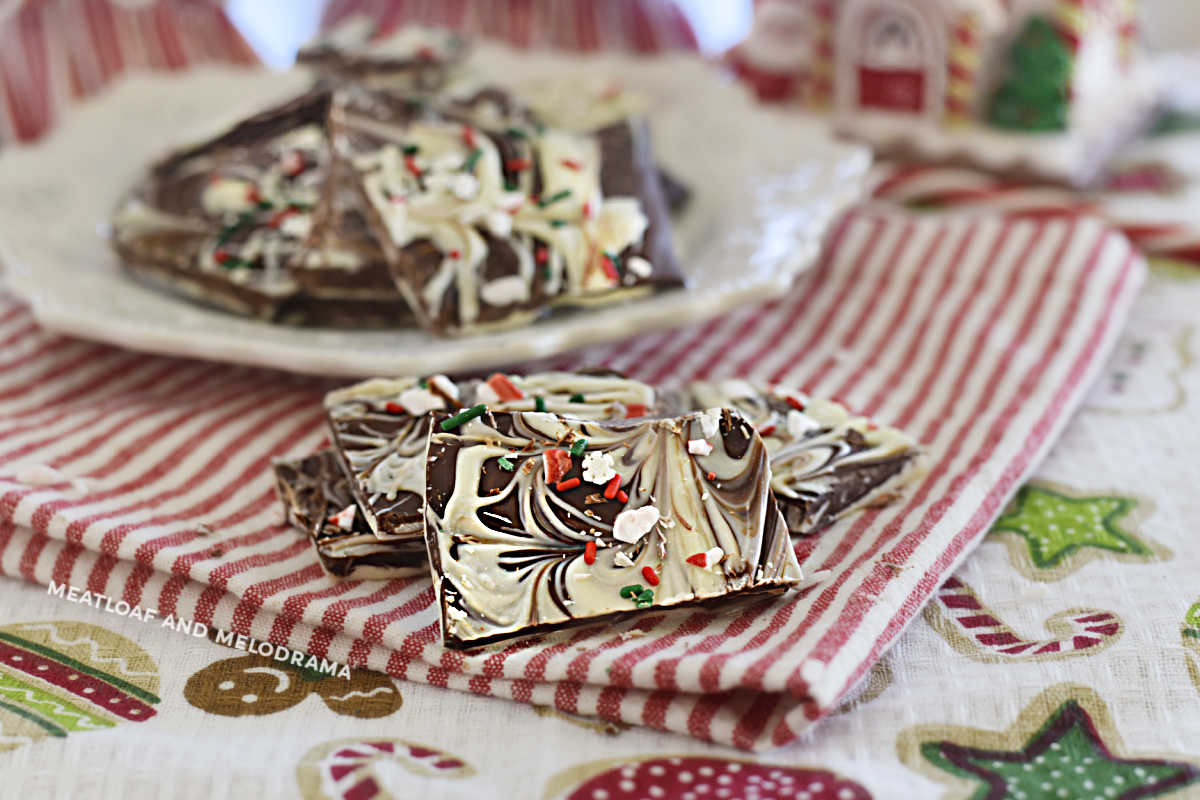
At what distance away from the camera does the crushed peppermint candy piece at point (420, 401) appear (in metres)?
1.26

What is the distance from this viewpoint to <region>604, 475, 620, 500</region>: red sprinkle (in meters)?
1.10

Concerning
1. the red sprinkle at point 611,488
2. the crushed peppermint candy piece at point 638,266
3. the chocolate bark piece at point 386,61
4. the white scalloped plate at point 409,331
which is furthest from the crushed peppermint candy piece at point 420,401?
the chocolate bark piece at point 386,61

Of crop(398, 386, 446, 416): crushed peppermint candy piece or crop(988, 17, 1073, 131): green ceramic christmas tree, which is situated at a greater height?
crop(988, 17, 1073, 131): green ceramic christmas tree

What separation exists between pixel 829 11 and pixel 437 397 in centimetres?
127

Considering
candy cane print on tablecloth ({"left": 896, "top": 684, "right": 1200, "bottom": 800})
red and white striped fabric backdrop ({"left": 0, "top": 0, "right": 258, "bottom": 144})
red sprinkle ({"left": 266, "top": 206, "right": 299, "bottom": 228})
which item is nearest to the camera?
candy cane print on tablecloth ({"left": 896, "top": 684, "right": 1200, "bottom": 800})

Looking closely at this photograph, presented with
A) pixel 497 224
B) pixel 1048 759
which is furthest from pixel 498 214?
pixel 1048 759

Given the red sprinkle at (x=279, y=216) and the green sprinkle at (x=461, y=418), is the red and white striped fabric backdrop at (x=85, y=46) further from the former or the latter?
the green sprinkle at (x=461, y=418)

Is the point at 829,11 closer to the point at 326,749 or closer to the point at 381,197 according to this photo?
the point at 381,197

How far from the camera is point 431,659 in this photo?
109cm

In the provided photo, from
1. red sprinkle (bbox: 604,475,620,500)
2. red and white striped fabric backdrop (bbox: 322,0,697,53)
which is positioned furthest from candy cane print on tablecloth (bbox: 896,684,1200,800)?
red and white striped fabric backdrop (bbox: 322,0,697,53)

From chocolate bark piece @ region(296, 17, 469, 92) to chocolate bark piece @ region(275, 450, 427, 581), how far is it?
78cm

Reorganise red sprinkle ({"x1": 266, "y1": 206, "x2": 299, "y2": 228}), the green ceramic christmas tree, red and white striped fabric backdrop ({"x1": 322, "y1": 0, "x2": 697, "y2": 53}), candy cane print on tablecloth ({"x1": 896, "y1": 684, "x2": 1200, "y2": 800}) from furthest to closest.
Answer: red and white striped fabric backdrop ({"x1": 322, "y1": 0, "x2": 697, "y2": 53}), the green ceramic christmas tree, red sprinkle ({"x1": 266, "y1": 206, "x2": 299, "y2": 228}), candy cane print on tablecloth ({"x1": 896, "y1": 684, "x2": 1200, "y2": 800})

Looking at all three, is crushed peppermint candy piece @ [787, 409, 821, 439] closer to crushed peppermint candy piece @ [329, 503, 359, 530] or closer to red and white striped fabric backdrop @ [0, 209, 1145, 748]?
red and white striped fabric backdrop @ [0, 209, 1145, 748]

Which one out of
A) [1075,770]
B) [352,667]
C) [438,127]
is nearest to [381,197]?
[438,127]
